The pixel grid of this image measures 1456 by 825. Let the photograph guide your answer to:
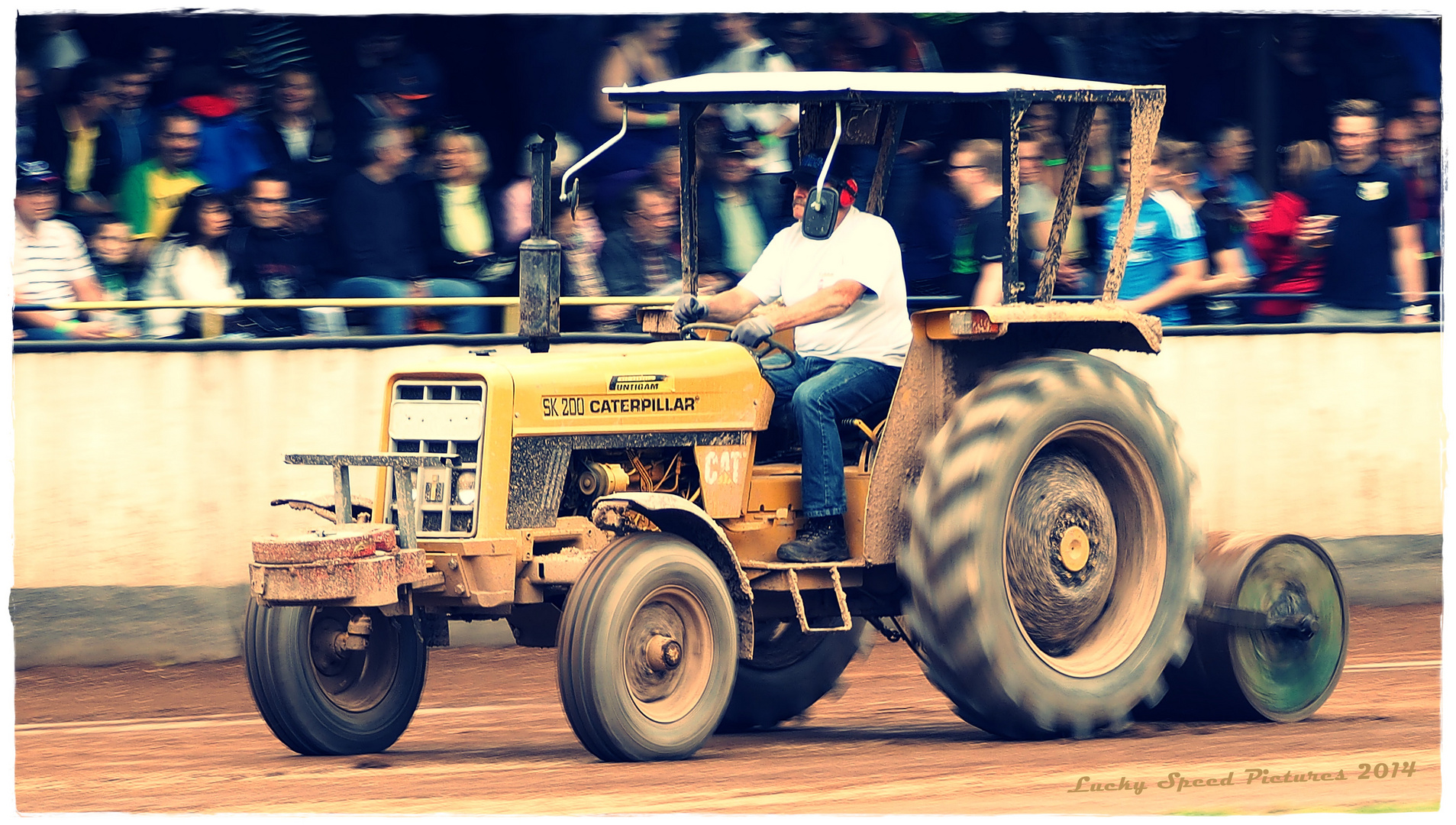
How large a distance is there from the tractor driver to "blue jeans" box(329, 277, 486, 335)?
2.82m

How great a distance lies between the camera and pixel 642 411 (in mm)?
8125

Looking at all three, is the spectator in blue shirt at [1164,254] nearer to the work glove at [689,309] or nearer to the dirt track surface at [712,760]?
the dirt track surface at [712,760]

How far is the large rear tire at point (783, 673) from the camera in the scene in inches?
362

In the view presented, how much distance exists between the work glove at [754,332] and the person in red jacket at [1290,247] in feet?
16.0

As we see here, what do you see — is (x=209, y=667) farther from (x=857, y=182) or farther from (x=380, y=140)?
(x=857, y=182)

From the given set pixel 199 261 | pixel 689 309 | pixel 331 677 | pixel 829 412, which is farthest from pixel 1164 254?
pixel 331 677

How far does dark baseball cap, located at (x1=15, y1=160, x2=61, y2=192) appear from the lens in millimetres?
11195

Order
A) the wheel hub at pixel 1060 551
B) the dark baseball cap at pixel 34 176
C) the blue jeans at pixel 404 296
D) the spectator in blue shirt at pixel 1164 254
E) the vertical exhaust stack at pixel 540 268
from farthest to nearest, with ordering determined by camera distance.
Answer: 1. the spectator in blue shirt at pixel 1164 254
2. the blue jeans at pixel 404 296
3. the dark baseball cap at pixel 34 176
4. the wheel hub at pixel 1060 551
5. the vertical exhaust stack at pixel 540 268

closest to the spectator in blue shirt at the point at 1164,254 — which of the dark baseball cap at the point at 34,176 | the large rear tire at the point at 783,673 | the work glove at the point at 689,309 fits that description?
the large rear tire at the point at 783,673

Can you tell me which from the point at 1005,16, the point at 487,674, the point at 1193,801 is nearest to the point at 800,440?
the point at 1193,801

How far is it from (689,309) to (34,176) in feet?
13.3

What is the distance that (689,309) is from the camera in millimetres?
8727

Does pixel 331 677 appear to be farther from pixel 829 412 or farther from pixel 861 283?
pixel 861 283

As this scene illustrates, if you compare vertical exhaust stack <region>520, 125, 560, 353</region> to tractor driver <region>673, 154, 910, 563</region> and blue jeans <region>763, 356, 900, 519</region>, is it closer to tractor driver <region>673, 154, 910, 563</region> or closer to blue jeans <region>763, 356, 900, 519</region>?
tractor driver <region>673, 154, 910, 563</region>
